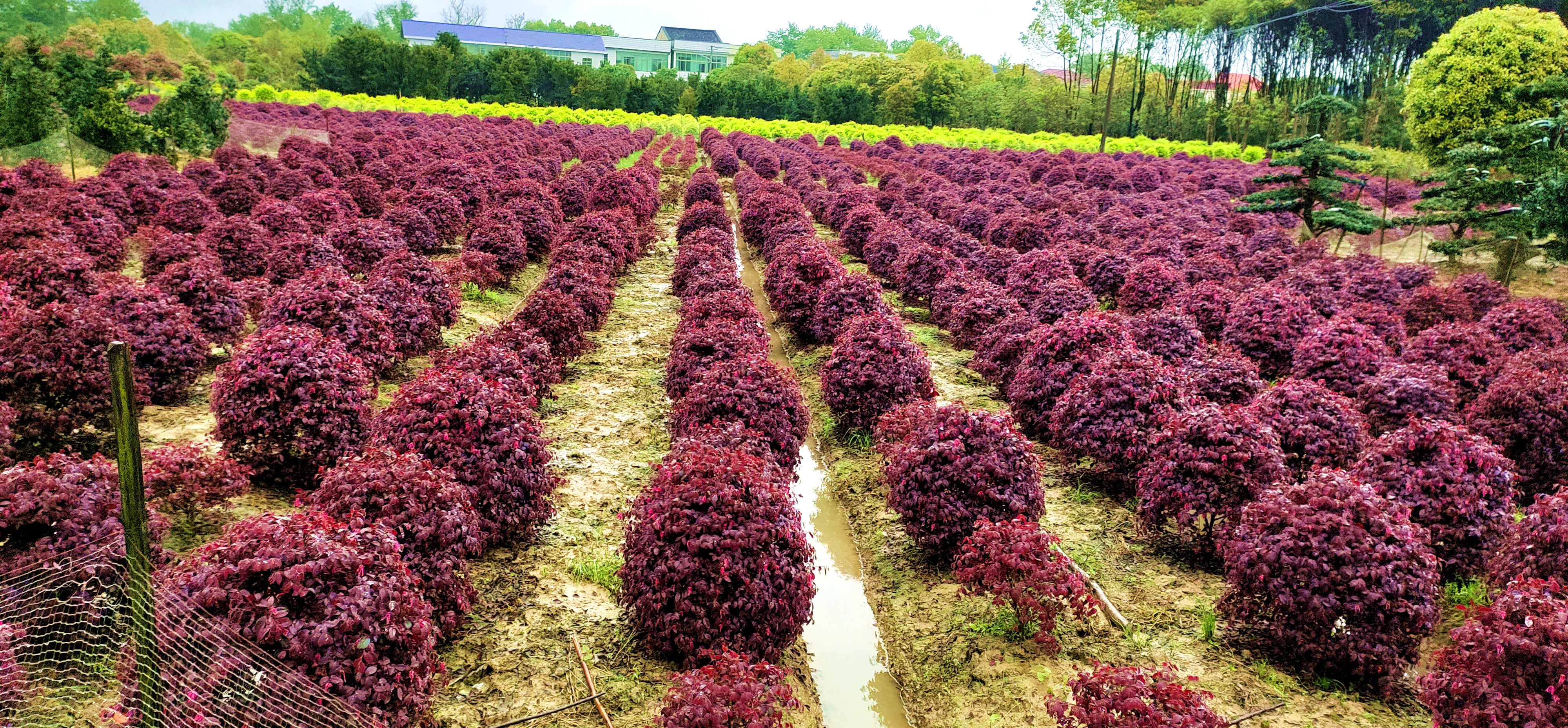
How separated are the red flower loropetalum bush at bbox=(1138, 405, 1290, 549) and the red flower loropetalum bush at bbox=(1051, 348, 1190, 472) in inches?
29.1

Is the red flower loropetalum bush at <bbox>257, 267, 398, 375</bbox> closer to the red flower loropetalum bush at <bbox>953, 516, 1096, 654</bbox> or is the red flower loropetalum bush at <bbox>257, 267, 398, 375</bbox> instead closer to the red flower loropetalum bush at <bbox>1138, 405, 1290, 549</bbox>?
the red flower loropetalum bush at <bbox>953, 516, 1096, 654</bbox>

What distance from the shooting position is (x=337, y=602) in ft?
15.1

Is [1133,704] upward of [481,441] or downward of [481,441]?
downward

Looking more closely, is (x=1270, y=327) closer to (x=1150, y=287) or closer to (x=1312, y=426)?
(x=1150, y=287)

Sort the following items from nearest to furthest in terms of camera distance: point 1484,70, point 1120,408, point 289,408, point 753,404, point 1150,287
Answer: point 289,408, point 753,404, point 1120,408, point 1150,287, point 1484,70

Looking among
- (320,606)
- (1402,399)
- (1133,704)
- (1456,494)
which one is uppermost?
(1402,399)

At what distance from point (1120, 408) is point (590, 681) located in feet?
19.8

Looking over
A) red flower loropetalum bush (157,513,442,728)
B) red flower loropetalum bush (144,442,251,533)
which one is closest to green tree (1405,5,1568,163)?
red flower loropetalum bush (157,513,442,728)

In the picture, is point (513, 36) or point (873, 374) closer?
point (873, 374)

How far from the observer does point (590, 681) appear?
577cm

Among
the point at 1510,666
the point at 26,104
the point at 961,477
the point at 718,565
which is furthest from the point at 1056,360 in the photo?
the point at 26,104

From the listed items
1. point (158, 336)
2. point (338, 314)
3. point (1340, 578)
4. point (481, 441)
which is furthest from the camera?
point (338, 314)

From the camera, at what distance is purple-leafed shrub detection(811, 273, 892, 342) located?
12883mm

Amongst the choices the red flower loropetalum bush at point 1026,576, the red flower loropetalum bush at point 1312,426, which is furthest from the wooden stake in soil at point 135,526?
the red flower loropetalum bush at point 1312,426
